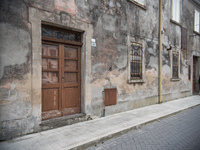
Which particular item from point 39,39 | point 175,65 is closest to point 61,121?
point 39,39

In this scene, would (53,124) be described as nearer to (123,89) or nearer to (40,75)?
(40,75)

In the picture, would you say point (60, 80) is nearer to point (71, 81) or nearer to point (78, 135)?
point (71, 81)

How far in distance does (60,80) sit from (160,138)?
320 centimetres

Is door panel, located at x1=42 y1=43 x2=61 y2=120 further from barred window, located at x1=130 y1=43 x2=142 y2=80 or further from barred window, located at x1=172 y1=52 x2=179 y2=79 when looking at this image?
barred window, located at x1=172 y1=52 x2=179 y2=79

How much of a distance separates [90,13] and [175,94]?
24.1 feet

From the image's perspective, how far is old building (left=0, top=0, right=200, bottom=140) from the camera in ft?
10.8

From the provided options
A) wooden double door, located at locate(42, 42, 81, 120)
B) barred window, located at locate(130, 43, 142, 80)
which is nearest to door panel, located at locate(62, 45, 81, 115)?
wooden double door, located at locate(42, 42, 81, 120)

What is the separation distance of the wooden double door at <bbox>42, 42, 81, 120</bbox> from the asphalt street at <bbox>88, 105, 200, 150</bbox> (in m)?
1.68

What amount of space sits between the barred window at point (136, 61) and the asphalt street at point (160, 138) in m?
2.39

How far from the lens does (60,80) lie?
4.25 metres

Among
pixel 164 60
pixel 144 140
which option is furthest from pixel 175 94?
pixel 144 140

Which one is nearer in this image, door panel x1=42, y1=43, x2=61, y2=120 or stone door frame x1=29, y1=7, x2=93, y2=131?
stone door frame x1=29, y1=7, x2=93, y2=131

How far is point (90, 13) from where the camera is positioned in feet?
15.3

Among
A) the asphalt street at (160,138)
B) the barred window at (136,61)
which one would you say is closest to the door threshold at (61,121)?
the asphalt street at (160,138)
